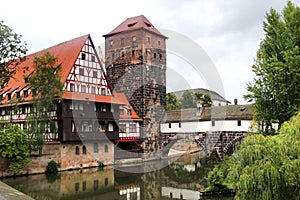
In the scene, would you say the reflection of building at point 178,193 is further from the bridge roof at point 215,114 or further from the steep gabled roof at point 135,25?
the steep gabled roof at point 135,25

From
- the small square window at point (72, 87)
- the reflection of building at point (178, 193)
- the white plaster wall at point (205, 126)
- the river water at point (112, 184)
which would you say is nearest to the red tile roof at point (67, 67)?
the small square window at point (72, 87)

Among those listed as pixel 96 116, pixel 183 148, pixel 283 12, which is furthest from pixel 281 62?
pixel 183 148

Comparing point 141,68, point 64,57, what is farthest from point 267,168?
point 141,68

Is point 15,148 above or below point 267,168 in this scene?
below

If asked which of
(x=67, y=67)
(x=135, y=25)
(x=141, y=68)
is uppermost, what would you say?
(x=135, y=25)

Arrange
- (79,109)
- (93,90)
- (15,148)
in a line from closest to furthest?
(15,148)
(79,109)
(93,90)

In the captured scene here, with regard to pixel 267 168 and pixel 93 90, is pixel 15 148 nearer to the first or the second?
pixel 93 90

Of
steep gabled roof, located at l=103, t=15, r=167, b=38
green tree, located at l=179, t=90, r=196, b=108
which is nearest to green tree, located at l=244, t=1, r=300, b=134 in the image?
steep gabled roof, located at l=103, t=15, r=167, b=38

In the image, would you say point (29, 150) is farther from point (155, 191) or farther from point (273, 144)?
point (273, 144)

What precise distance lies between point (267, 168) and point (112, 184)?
11846mm

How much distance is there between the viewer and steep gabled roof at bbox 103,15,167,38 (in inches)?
1314

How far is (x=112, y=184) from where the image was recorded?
19078 mm

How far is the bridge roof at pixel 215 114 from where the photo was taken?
26791mm

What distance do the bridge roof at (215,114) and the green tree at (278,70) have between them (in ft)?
24.2
